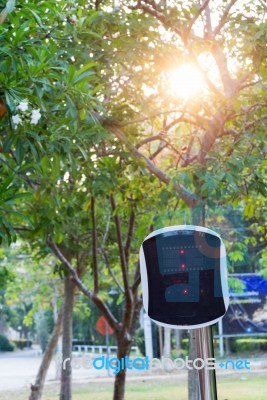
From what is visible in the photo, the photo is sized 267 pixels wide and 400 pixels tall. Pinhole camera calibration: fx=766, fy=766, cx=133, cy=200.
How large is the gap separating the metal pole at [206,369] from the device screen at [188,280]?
0.09 meters

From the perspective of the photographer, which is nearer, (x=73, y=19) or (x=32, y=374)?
(x=73, y=19)

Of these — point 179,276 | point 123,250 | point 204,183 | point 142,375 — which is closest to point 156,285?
point 179,276

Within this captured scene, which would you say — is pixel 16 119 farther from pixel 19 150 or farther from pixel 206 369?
pixel 206 369

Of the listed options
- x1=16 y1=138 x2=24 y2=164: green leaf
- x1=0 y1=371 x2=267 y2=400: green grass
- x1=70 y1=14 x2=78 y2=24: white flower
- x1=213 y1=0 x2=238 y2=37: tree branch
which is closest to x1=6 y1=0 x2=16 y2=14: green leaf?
x1=16 y1=138 x2=24 y2=164: green leaf

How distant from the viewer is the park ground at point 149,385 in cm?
840

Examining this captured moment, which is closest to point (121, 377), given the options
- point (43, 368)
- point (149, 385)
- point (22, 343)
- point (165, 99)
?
point (165, 99)

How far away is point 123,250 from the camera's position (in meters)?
5.62

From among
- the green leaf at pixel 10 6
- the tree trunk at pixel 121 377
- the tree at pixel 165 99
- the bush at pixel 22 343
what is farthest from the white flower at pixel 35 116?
the bush at pixel 22 343

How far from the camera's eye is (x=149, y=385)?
402 inches

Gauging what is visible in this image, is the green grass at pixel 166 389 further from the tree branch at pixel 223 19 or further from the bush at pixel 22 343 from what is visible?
the bush at pixel 22 343

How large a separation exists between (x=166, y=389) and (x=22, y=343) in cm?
1120

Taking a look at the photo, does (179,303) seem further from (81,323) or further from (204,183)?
(81,323)

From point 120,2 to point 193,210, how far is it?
1.24m

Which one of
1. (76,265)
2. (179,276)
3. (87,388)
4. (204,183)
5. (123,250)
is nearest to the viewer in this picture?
(179,276)
